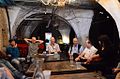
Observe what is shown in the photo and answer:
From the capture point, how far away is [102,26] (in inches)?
417

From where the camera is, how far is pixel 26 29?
45.5 ft

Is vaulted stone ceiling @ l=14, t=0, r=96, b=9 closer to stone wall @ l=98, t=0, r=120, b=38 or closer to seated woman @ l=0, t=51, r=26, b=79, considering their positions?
stone wall @ l=98, t=0, r=120, b=38

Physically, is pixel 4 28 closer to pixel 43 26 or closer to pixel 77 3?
pixel 77 3

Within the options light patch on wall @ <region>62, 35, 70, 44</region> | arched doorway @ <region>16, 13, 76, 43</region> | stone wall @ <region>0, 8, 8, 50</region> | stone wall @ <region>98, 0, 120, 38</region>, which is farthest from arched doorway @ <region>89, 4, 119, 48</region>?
stone wall @ <region>0, 8, 8, 50</region>

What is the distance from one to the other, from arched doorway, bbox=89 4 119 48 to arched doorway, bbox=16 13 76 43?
56.6 inches

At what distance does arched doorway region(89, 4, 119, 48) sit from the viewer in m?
9.59

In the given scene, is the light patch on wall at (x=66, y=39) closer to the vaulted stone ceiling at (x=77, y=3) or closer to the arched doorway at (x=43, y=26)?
the arched doorway at (x=43, y=26)

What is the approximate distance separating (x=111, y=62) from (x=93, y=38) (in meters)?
6.80

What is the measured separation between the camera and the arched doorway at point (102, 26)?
9589mm

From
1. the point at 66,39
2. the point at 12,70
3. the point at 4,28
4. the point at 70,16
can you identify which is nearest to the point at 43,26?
the point at 66,39

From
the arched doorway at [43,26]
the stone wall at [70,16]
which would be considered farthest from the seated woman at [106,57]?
the arched doorway at [43,26]

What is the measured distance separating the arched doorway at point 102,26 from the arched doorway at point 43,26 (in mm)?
1436

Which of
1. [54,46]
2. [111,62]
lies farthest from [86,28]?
[111,62]

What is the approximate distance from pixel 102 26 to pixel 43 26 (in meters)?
6.33
